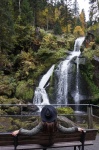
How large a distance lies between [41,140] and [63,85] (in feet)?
55.7

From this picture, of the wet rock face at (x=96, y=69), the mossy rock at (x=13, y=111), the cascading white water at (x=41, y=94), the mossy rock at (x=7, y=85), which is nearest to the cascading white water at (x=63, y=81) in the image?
the cascading white water at (x=41, y=94)

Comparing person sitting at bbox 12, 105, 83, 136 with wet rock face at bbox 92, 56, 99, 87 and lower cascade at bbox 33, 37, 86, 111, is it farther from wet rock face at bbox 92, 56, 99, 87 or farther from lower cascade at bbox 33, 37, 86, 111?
wet rock face at bbox 92, 56, 99, 87

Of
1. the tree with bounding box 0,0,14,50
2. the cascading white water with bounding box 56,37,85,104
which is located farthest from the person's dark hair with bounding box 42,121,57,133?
the tree with bounding box 0,0,14,50

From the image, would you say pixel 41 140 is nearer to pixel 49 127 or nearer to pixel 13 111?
pixel 49 127

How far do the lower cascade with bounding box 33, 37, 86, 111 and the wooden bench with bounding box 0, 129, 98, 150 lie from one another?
50.1 feet

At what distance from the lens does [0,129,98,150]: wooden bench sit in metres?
5.50

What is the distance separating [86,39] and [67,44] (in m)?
5.39

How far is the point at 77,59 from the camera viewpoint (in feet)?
77.3

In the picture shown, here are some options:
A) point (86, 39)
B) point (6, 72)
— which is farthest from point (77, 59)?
point (86, 39)

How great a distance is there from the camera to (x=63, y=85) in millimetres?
22531

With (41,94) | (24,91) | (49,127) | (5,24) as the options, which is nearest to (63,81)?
(41,94)

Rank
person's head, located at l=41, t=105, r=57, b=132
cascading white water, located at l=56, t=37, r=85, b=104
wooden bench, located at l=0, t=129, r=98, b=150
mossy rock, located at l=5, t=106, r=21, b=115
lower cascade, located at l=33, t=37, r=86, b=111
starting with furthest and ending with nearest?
1. cascading white water, located at l=56, t=37, r=85, b=104
2. lower cascade, located at l=33, t=37, r=86, b=111
3. mossy rock, located at l=5, t=106, r=21, b=115
4. wooden bench, located at l=0, t=129, r=98, b=150
5. person's head, located at l=41, t=105, r=57, b=132

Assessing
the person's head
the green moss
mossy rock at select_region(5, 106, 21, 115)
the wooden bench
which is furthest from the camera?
the green moss

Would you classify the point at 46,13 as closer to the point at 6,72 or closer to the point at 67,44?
the point at 67,44
